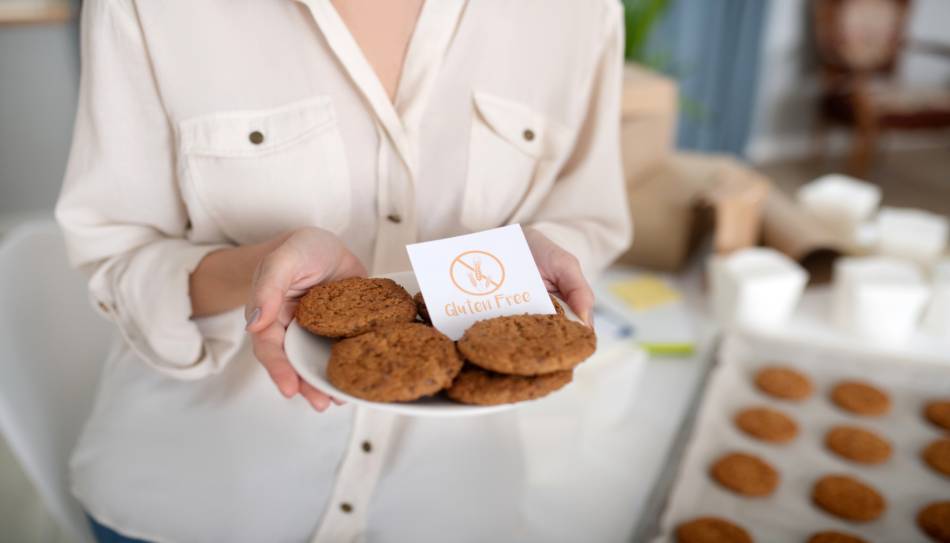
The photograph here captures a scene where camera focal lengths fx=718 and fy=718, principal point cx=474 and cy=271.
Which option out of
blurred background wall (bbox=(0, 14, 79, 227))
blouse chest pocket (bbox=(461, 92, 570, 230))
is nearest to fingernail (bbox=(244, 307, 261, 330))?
blouse chest pocket (bbox=(461, 92, 570, 230))

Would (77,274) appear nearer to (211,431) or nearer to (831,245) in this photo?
(211,431)

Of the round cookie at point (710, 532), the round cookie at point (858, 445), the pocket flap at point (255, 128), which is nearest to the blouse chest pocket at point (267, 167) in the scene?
the pocket flap at point (255, 128)

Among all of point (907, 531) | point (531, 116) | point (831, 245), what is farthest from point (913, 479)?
point (531, 116)

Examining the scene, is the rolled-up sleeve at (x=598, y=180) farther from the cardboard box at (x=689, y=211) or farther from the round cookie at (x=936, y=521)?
the round cookie at (x=936, y=521)

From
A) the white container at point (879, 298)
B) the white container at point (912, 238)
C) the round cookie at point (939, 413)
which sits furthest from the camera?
the white container at point (912, 238)

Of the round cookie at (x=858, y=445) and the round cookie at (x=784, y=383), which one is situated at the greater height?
the round cookie at (x=784, y=383)

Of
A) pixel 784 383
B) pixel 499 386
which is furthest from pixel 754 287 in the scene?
pixel 499 386

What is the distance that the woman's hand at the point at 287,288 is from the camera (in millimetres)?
651

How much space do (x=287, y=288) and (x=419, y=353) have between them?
142mm

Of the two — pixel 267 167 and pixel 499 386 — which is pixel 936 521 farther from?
pixel 267 167

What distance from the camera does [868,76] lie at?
163 inches

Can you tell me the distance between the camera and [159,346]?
88 cm

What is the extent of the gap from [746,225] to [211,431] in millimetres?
1087

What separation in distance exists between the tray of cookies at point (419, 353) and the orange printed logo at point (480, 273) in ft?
0.12
